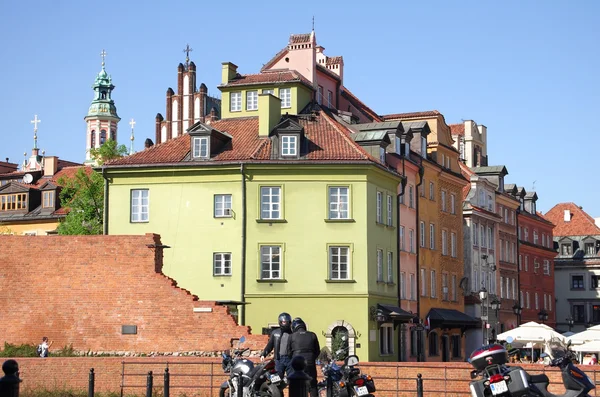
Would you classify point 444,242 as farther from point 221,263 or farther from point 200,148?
point 200,148

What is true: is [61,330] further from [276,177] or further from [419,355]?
[419,355]

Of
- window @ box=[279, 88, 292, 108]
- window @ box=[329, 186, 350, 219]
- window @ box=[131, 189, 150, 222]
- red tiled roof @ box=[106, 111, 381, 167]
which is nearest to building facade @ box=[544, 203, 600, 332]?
window @ box=[279, 88, 292, 108]

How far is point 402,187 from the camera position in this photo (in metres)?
56.2

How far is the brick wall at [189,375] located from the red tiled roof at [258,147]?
21.4m

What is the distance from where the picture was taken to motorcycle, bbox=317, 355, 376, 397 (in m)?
20.7

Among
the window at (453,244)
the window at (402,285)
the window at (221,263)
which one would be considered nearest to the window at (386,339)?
the window at (402,285)

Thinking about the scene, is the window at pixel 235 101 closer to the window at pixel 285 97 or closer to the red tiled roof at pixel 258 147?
the window at pixel 285 97

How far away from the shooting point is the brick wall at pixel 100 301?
37.6 meters

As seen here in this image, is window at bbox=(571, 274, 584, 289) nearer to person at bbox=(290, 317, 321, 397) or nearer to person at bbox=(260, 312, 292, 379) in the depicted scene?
person at bbox=(260, 312, 292, 379)

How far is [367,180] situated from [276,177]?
408 cm

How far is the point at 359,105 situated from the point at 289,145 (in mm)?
16516

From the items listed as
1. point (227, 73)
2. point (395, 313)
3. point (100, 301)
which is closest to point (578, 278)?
point (227, 73)

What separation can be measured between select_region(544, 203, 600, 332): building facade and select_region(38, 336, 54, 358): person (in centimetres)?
6803

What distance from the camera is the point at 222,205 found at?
164 ft
